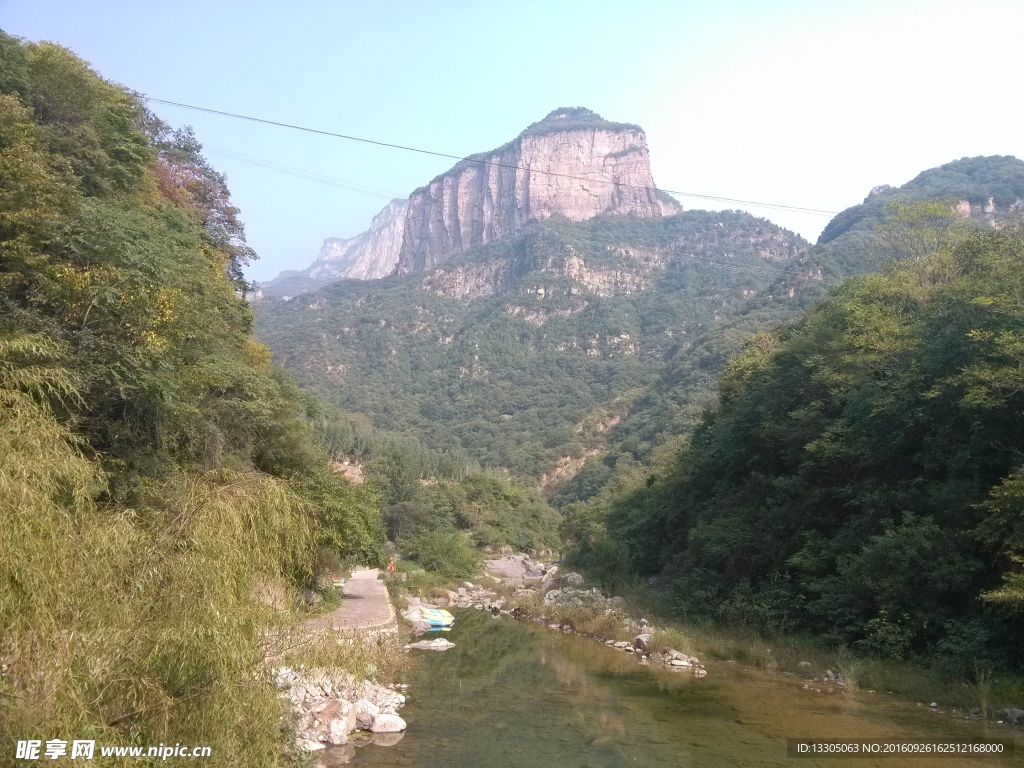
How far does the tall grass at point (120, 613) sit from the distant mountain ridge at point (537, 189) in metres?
139

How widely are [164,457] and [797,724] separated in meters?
11.4

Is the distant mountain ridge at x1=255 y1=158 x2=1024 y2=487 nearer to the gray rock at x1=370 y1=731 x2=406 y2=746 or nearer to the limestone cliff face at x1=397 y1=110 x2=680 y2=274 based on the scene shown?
the limestone cliff face at x1=397 y1=110 x2=680 y2=274

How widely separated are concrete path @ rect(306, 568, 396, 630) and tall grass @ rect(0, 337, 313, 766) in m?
7.45

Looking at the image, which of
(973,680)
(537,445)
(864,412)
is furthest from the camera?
(537,445)

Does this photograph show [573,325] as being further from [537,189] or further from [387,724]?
[387,724]

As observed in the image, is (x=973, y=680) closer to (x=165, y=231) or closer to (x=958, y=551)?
(x=958, y=551)

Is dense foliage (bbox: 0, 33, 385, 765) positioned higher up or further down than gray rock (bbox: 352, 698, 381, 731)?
higher up

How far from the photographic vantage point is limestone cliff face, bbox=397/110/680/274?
147500 millimetres

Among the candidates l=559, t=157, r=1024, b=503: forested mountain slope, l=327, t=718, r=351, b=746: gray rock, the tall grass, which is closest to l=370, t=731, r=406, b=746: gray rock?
l=327, t=718, r=351, b=746: gray rock

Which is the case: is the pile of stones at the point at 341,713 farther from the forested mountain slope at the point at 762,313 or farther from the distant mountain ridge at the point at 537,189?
the distant mountain ridge at the point at 537,189

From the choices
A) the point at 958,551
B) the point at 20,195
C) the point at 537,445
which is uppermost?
the point at 20,195

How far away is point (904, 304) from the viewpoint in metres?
21.2

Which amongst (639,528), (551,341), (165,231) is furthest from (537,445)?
(165,231)

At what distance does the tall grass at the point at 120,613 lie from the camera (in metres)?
4.41
